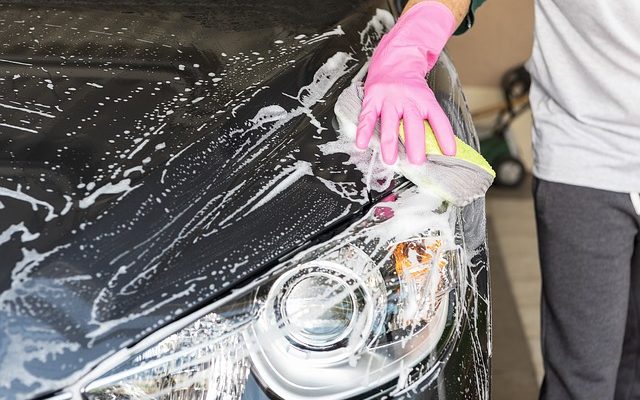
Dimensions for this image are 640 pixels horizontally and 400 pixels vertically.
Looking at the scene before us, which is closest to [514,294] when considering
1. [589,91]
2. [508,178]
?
[508,178]

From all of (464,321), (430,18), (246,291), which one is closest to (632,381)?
(464,321)

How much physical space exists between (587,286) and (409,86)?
50cm

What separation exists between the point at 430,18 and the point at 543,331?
0.62 metres

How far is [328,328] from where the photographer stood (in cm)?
95

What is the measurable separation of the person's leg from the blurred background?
1.33ft

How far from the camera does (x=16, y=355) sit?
85cm

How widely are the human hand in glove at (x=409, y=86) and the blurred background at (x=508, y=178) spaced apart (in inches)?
37.5

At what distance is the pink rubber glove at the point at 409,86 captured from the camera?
110cm

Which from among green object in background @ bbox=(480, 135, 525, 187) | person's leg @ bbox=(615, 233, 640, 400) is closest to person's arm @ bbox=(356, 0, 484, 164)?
person's leg @ bbox=(615, 233, 640, 400)

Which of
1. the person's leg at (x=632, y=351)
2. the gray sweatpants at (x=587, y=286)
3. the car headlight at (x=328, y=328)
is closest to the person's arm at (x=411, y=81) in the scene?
the car headlight at (x=328, y=328)

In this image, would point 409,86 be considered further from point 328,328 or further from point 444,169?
point 328,328

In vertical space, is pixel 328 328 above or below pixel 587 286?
above

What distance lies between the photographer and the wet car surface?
2.88 ft

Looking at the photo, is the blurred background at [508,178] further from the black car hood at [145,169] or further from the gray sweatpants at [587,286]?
the black car hood at [145,169]
